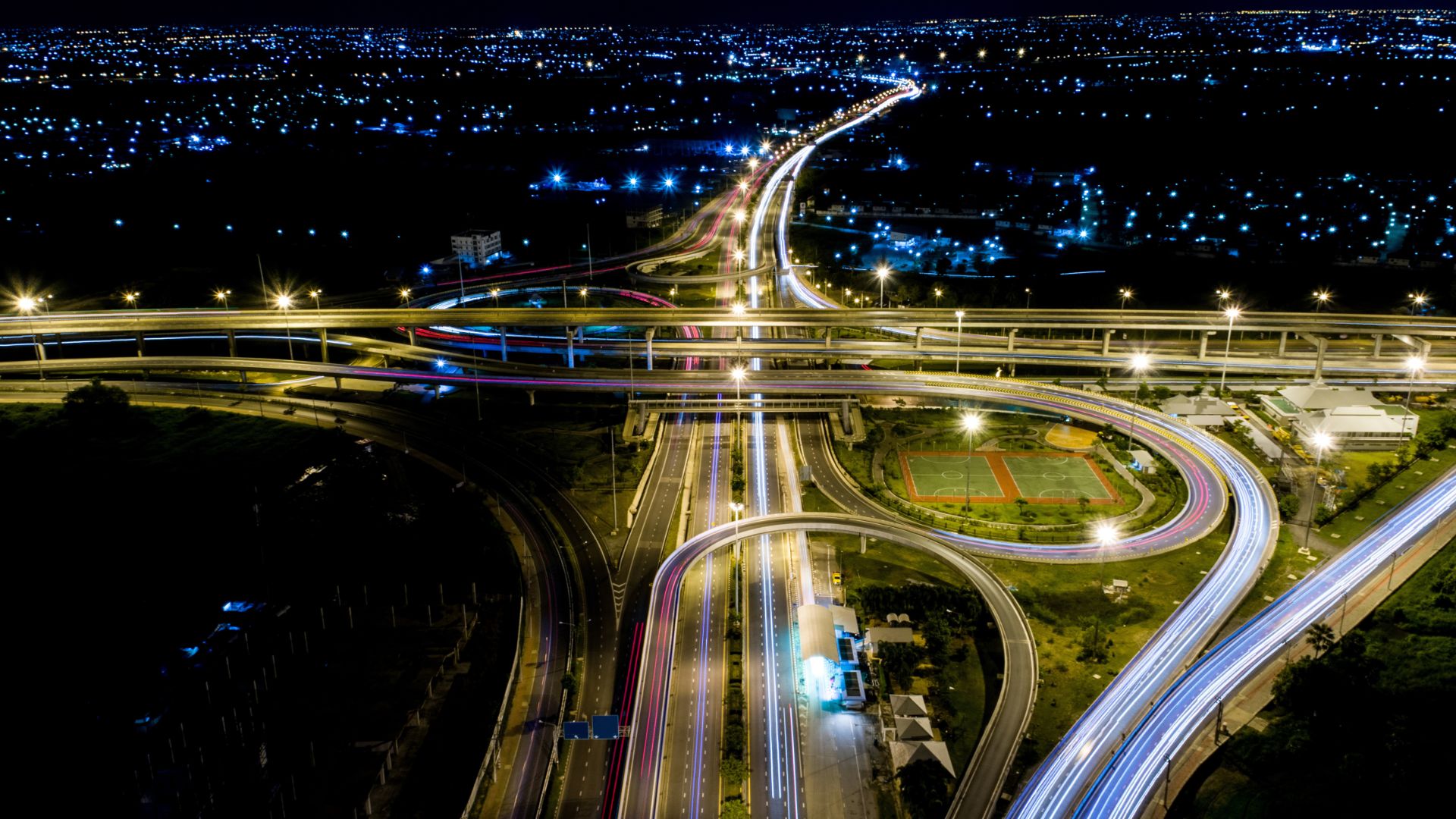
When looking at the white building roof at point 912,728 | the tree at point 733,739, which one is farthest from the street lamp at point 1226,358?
the tree at point 733,739

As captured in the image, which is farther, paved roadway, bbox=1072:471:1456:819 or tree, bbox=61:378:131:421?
tree, bbox=61:378:131:421

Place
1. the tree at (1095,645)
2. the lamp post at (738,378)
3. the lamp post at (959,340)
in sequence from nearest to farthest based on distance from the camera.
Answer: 1. the tree at (1095,645)
2. the lamp post at (738,378)
3. the lamp post at (959,340)

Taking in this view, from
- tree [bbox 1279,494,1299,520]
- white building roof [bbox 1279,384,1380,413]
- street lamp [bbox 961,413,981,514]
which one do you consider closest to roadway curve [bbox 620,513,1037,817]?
street lamp [bbox 961,413,981,514]

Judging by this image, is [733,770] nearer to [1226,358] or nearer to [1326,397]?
[1326,397]

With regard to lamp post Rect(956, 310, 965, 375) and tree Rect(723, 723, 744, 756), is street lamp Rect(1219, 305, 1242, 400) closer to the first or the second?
lamp post Rect(956, 310, 965, 375)

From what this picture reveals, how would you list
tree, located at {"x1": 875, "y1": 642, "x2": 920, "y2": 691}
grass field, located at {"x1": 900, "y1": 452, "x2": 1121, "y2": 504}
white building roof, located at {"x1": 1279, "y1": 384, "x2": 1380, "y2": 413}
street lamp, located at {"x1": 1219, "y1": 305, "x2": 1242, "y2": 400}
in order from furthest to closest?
street lamp, located at {"x1": 1219, "y1": 305, "x2": 1242, "y2": 400} → white building roof, located at {"x1": 1279, "y1": 384, "x2": 1380, "y2": 413} → grass field, located at {"x1": 900, "y1": 452, "x2": 1121, "y2": 504} → tree, located at {"x1": 875, "y1": 642, "x2": 920, "y2": 691}

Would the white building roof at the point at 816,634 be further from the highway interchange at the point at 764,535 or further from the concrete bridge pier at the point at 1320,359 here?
the concrete bridge pier at the point at 1320,359
